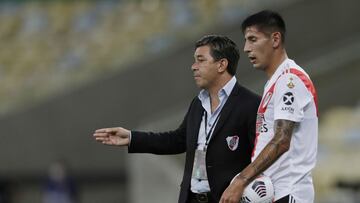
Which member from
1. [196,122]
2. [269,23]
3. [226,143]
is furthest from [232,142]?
[269,23]

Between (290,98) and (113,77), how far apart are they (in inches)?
569

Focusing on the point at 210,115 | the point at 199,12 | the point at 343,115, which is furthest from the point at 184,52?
the point at 210,115

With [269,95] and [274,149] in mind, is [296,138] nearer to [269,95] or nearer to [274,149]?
[274,149]

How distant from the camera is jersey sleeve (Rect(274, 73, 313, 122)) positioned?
664 cm

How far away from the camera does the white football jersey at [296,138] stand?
6.69 metres

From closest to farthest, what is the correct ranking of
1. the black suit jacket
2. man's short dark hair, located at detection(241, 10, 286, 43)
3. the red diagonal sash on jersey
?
the red diagonal sash on jersey
man's short dark hair, located at detection(241, 10, 286, 43)
the black suit jacket

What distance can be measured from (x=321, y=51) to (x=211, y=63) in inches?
438

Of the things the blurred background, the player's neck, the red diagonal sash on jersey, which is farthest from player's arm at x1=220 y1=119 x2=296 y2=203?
the blurred background

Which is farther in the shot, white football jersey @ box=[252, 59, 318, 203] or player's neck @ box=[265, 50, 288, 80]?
player's neck @ box=[265, 50, 288, 80]

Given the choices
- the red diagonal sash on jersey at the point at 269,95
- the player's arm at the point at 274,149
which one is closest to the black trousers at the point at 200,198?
the red diagonal sash on jersey at the point at 269,95

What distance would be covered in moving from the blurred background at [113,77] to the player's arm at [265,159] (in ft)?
32.2

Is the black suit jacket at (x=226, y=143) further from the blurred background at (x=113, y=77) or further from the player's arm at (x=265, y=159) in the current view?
the blurred background at (x=113, y=77)

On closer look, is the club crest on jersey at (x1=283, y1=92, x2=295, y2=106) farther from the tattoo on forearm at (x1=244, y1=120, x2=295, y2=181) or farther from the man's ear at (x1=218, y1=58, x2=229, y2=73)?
the man's ear at (x1=218, y1=58, x2=229, y2=73)

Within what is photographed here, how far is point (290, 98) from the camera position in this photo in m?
6.64
